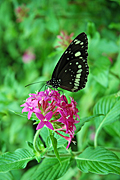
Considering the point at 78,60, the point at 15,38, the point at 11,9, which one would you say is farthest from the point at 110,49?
the point at 15,38

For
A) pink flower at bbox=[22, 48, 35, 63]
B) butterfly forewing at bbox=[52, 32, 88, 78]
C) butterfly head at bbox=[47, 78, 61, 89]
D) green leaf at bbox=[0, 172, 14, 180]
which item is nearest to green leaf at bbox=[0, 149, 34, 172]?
green leaf at bbox=[0, 172, 14, 180]

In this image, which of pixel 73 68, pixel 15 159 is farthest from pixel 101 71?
pixel 15 159

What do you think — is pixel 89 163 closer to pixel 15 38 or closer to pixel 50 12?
pixel 50 12

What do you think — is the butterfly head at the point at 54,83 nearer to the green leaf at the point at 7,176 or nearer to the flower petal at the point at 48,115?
the flower petal at the point at 48,115

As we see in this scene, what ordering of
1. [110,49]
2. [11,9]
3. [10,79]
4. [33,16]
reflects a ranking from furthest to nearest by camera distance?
[11,9] < [33,16] < [10,79] < [110,49]

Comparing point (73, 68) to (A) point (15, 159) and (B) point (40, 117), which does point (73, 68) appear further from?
(A) point (15, 159)

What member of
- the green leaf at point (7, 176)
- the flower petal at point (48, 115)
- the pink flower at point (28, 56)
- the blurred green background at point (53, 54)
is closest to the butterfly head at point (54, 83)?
the blurred green background at point (53, 54)
